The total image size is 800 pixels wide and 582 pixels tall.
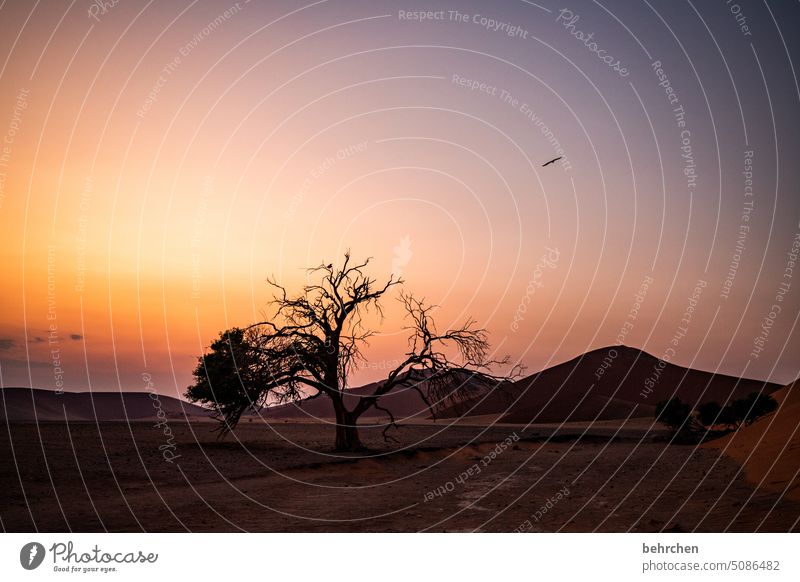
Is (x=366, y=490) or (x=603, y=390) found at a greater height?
(x=366, y=490)

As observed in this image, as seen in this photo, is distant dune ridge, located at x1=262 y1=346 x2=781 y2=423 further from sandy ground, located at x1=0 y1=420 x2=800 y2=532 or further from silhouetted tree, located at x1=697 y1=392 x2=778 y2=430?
sandy ground, located at x1=0 y1=420 x2=800 y2=532

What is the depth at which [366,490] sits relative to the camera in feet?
72.8

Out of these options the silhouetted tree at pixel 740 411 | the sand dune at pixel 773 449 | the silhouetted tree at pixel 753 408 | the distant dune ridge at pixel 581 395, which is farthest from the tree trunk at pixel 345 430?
the distant dune ridge at pixel 581 395

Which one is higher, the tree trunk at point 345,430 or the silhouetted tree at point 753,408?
the tree trunk at point 345,430

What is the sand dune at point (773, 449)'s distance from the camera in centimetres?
1989
